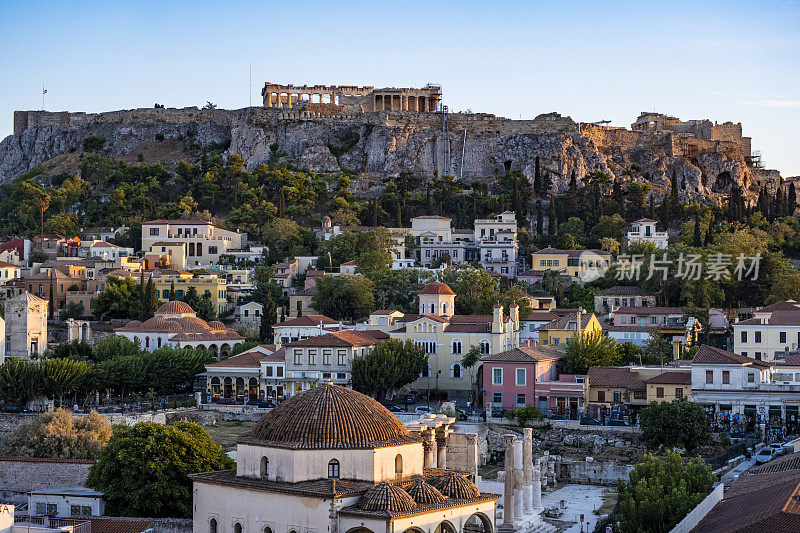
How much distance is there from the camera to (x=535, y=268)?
90812 mm

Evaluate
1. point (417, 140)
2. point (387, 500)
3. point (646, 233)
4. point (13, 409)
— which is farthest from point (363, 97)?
point (387, 500)

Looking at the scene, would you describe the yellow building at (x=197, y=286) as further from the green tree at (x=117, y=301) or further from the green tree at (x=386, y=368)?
the green tree at (x=386, y=368)

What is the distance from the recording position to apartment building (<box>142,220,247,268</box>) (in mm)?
97062

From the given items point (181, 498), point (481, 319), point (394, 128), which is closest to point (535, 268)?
point (481, 319)

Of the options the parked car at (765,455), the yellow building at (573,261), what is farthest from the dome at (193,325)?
the parked car at (765,455)

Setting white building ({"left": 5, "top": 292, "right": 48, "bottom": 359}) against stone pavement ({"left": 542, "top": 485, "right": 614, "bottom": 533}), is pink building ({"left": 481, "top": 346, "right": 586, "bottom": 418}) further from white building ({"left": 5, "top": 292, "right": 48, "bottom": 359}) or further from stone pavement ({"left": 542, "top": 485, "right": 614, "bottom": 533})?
white building ({"left": 5, "top": 292, "right": 48, "bottom": 359})

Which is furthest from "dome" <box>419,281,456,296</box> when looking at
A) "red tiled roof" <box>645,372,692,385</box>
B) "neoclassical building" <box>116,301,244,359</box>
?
"red tiled roof" <box>645,372,692,385</box>

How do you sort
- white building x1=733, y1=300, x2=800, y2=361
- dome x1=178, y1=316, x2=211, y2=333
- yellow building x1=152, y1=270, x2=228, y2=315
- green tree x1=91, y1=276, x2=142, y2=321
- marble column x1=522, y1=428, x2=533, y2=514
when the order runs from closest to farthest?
1. marble column x1=522, y1=428, x2=533, y2=514
2. white building x1=733, y1=300, x2=800, y2=361
3. dome x1=178, y1=316, x2=211, y2=333
4. green tree x1=91, y1=276, x2=142, y2=321
5. yellow building x1=152, y1=270, x2=228, y2=315

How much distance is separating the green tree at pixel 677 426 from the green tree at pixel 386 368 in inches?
553

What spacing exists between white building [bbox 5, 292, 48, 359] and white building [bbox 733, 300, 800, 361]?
121 feet

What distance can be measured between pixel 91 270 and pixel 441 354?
30.8 metres

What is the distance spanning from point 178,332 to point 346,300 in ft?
36.9

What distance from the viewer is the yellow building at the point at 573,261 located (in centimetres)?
8781

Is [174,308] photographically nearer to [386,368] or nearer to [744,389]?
[386,368]
